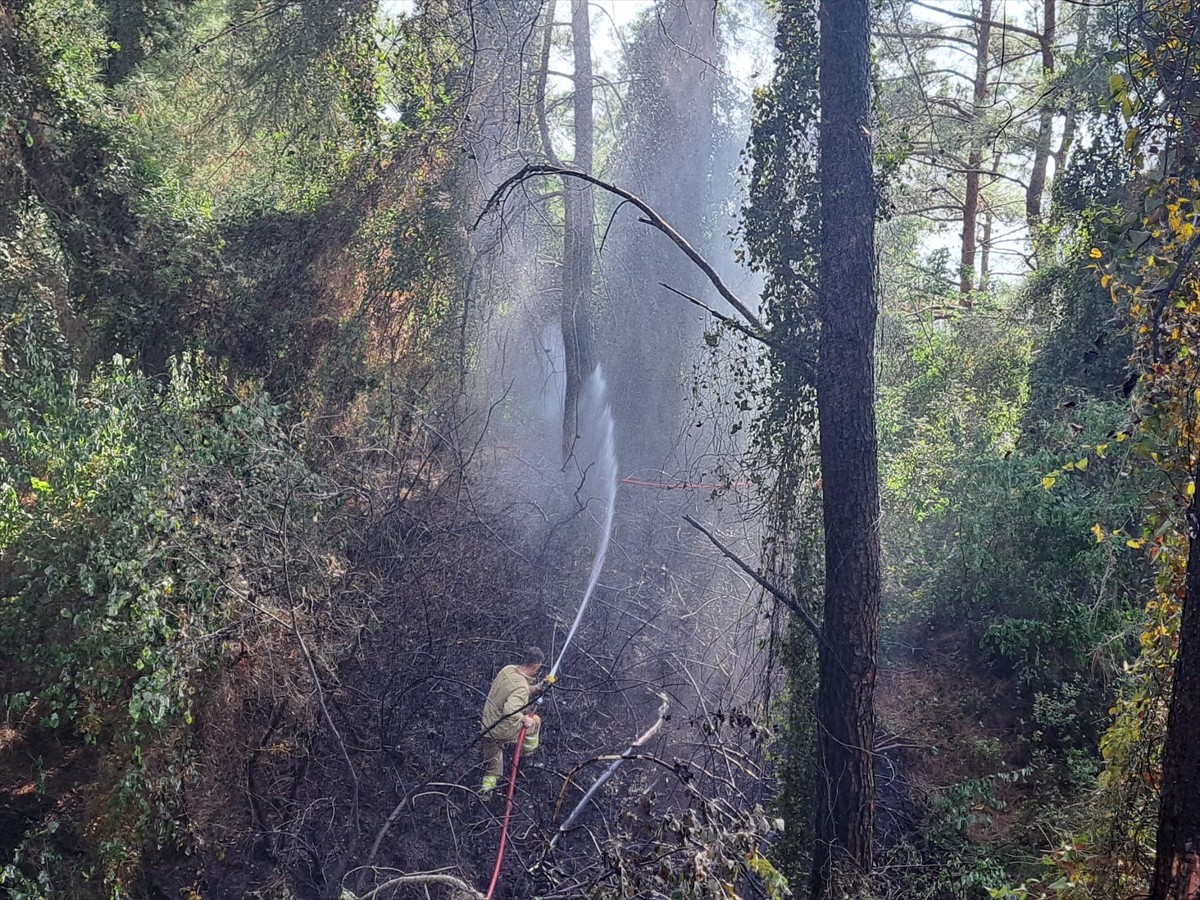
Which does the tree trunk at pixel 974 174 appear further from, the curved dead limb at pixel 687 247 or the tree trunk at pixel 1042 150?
the curved dead limb at pixel 687 247

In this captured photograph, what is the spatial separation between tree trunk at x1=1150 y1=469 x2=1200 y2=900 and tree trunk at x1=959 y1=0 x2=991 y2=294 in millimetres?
13300

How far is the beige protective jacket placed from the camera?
22.9 ft

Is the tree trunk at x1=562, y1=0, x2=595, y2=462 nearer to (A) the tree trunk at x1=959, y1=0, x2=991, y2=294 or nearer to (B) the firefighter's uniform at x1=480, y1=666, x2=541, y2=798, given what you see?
(A) the tree trunk at x1=959, y1=0, x2=991, y2=294

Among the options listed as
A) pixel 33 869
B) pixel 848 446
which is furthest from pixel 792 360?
pixel 33 869

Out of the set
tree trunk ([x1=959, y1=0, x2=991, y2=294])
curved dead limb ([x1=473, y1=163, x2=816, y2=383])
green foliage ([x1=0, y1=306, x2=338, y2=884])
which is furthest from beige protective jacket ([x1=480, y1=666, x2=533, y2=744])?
tree trunk ([x1=959, y1=0, x2=991, y2=294])

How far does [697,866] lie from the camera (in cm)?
347

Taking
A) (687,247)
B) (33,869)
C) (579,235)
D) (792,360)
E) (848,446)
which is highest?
(579,235)

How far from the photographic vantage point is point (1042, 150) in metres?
15.3

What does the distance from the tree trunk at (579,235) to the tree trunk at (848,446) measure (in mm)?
8677

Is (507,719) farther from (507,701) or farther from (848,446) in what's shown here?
(848,446)

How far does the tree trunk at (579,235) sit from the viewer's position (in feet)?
47.4

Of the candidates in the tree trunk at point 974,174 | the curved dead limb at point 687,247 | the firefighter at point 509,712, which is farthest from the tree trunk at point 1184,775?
the tree trunk at point 974,174

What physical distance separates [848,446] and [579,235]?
984cm

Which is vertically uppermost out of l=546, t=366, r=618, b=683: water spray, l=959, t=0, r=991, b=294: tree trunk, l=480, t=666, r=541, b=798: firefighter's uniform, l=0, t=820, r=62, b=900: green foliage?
l=959, t=0, r=991, b=294: tree trunk
